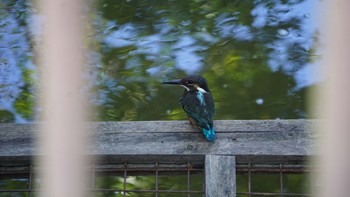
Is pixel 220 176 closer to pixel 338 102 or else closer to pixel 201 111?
pixel 201 111

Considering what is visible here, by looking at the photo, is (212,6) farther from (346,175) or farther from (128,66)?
(346,175)

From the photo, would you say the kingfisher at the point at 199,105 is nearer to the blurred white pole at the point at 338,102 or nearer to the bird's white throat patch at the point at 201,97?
the bird's white throat patch at the point at 201,97

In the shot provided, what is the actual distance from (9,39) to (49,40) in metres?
3.58

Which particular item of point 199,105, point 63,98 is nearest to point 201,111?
point 199,105

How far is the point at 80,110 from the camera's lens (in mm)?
1337

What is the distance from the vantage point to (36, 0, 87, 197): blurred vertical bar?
1.29 m

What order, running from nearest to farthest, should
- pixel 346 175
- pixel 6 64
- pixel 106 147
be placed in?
1. pixel 346 175
2. pixel 106 147
3. pixel 6 64

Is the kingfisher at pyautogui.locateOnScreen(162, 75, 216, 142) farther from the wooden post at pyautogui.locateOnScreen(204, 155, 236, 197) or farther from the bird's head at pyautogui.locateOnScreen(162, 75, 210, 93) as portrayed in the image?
the wooden post at pyautogui.locateOnScreen(204, 155, 236, 197)

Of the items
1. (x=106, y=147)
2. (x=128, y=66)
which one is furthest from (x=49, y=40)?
(x=128, y=66)

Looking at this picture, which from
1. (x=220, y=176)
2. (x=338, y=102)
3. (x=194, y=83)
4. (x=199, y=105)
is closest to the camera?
(x=338, y=102)

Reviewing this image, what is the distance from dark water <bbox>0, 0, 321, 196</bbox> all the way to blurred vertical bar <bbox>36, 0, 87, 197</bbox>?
8.22 ft

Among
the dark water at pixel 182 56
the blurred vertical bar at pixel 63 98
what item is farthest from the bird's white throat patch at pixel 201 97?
the blurred vertical bar at pixel 63 98

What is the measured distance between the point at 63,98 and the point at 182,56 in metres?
3.37

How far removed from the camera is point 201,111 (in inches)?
110
